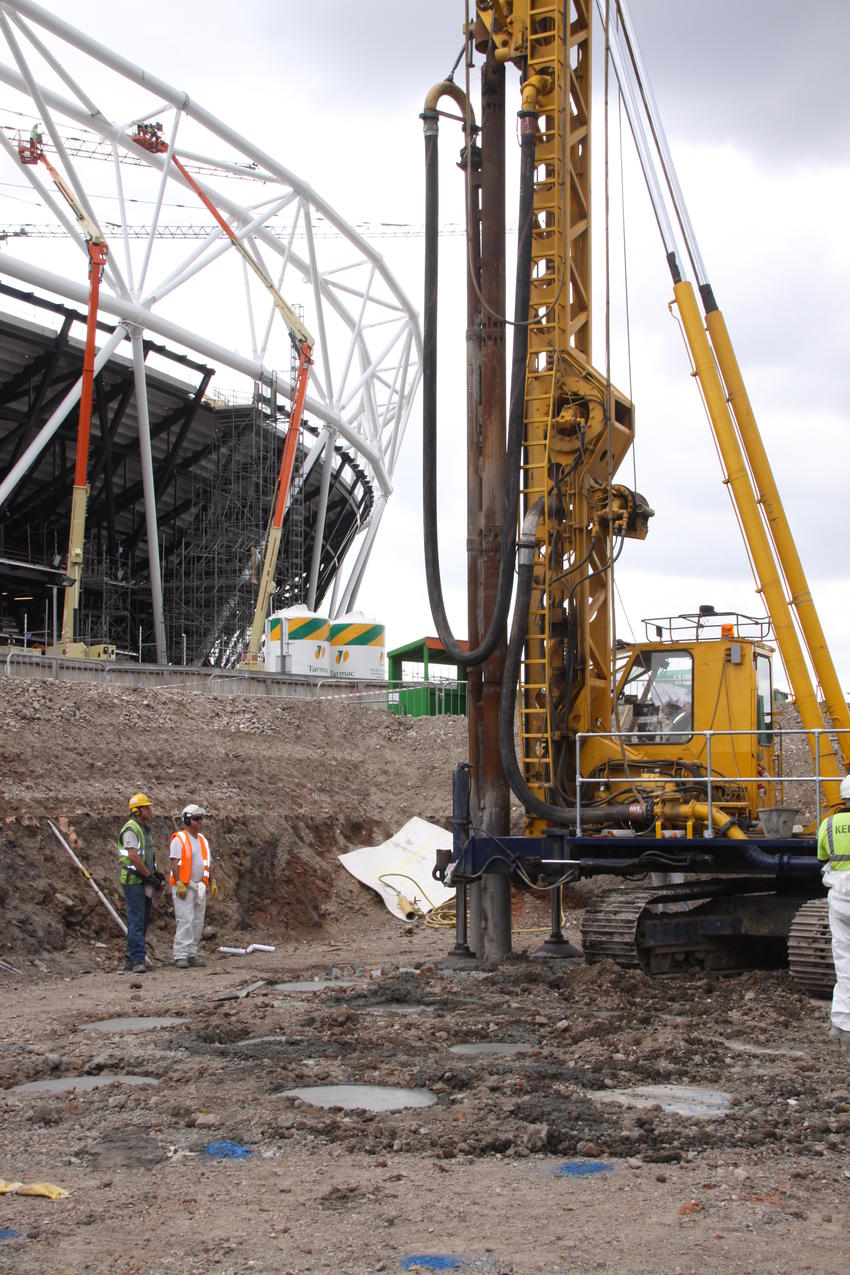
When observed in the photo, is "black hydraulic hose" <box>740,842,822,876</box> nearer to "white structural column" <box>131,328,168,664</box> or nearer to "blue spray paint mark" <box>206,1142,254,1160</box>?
"blue spray paint mark" <box>206,1142,254,1160</box>

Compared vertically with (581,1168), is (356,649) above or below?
above

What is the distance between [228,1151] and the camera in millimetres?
6363

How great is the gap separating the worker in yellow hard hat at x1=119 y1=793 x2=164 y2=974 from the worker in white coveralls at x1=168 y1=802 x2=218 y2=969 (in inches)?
9.8

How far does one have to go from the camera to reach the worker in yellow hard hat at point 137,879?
13477mm

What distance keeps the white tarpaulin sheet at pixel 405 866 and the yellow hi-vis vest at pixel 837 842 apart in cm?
983

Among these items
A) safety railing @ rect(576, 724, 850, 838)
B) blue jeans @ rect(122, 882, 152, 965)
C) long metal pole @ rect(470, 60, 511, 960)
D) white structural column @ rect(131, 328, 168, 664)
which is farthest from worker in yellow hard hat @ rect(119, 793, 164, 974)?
white structural column @ rect(131, 328, 168, 664)

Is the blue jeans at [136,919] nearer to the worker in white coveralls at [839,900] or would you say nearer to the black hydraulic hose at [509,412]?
the black hydraulic hose at [509,412]

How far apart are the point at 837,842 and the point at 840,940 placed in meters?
0.69

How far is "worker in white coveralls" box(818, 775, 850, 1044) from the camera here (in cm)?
920

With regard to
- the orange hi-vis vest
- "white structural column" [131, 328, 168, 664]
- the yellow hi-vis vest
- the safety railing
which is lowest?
the orange hi-vis vest

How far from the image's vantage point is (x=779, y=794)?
13117 mm

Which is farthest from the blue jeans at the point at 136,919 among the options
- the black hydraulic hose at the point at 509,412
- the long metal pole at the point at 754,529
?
the long metal pole at the point at 754,529

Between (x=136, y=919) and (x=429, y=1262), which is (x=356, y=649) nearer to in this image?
(x=136, y=919)

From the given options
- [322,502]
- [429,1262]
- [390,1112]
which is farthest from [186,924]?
[322,502]
